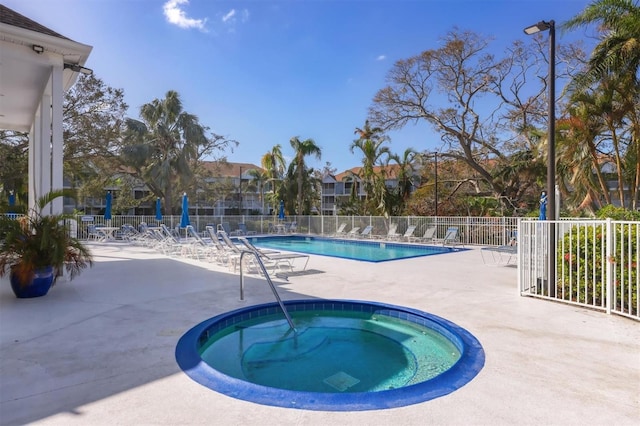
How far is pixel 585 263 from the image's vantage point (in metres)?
5.49

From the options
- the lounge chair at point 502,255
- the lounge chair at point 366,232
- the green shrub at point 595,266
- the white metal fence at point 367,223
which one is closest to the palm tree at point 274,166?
the white metal fence at point 367,223

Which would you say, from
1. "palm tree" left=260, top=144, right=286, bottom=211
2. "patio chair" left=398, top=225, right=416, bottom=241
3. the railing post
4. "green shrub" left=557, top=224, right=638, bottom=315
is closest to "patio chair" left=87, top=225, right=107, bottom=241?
"palm tree" left=260, top=144, right=286, bottom=211

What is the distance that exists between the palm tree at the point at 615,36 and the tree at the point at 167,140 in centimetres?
2164

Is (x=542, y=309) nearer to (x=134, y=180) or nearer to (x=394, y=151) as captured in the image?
(x=394, y=151)

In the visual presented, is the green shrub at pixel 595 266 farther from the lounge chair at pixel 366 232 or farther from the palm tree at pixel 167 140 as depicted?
the palm tree at pixel 167 140

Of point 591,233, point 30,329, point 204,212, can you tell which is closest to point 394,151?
point 591,233

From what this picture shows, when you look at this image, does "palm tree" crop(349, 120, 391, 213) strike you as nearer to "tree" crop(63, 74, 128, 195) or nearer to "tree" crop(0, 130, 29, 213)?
"tree" crop(63, 74, 128, 195)

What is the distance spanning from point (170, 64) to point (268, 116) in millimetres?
8201

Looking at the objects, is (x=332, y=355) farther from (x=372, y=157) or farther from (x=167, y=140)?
(x=167, y=140)

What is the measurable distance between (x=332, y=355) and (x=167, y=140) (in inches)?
952

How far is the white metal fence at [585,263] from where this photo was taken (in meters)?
5.05

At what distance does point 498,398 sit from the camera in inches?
112

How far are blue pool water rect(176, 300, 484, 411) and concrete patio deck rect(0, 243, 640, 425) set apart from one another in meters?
0.14

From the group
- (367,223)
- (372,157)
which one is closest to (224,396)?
(367,223)
